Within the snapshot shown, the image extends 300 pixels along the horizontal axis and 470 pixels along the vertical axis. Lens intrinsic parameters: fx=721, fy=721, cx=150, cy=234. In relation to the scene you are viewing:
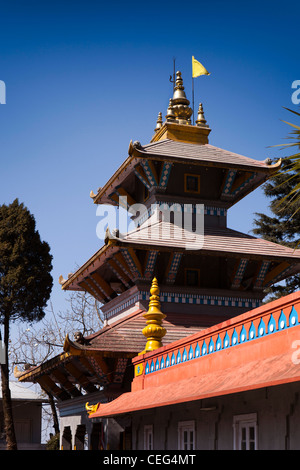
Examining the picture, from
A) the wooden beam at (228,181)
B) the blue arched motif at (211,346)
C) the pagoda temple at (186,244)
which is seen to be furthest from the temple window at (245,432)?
the wooden beam at (228,181)

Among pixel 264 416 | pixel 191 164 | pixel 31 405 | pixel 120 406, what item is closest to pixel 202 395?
pixel 264 416

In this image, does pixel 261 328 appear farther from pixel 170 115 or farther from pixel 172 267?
pixel 170 115

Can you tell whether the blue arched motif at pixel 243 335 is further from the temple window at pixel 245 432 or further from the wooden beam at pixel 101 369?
the wooden beam at pixel 101 369

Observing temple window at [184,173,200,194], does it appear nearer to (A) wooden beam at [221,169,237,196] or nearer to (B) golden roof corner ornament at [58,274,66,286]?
(A) wooden beam at [221,169,237,196]

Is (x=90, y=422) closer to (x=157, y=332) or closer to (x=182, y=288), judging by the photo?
(x=182, y=288)

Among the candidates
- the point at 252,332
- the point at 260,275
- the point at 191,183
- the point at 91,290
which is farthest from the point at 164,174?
the point at 252,332

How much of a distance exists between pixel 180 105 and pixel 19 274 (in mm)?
9703

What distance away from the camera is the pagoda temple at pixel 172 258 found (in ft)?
69.7

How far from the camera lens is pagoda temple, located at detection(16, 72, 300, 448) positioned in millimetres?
21250

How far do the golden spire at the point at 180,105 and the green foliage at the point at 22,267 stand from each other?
8451mm

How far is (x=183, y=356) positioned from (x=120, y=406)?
252cm

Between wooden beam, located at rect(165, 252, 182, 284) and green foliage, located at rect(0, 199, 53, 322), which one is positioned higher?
green foliage, located at rect(0, 199, 53, 322)

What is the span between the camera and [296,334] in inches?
393

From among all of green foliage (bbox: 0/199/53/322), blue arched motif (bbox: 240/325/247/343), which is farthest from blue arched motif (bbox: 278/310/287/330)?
green foliage (bbox: 0/199/53/322)
